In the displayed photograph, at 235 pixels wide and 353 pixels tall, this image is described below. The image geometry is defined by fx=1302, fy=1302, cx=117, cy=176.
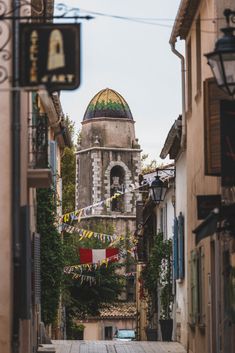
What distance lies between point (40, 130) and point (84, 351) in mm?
9759

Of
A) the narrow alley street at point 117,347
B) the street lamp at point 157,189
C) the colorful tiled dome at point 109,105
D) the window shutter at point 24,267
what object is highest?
the colorful tiled dome at point 109,105

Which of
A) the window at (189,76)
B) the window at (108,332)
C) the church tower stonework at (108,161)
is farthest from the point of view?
the church tower stonework at (108,161)

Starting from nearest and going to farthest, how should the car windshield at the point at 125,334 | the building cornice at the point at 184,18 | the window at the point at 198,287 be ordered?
the window at the point at 198,287 → the building cornice at the point at 184,18 → the car windshield at the point at 125,334

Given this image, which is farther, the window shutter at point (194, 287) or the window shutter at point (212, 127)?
the window shutter at point (194, 287)

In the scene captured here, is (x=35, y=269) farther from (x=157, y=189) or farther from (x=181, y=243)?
(x=157, y=189)

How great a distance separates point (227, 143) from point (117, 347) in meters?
14.3

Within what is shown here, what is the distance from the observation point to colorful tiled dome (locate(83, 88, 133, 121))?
8912 centimetres

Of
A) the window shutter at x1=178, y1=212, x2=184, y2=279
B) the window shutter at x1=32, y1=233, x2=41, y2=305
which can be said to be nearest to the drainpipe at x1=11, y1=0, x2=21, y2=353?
the window shutter at x1=32, y1=233, x2=41, y2=305

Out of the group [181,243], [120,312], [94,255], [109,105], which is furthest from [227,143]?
[109,105]

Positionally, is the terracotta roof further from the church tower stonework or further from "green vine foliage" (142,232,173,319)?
"green vine foliage" (142,232,173,319)

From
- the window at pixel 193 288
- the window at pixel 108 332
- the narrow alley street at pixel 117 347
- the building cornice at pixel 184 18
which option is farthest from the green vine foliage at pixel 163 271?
the window at pixel 108 332

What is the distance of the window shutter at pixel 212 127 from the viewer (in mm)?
20812

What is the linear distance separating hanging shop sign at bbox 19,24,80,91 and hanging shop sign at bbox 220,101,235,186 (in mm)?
4495

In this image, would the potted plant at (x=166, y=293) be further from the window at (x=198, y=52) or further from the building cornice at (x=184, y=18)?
the window at (x=198, y=52)
